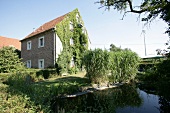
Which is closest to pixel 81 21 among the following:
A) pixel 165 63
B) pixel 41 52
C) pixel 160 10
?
pixel 41 52

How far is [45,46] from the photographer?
68.0ft

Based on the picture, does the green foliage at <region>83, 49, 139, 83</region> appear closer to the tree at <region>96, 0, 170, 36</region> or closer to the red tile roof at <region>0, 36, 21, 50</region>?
the tree at <region>96, 0, 170, 36</region>

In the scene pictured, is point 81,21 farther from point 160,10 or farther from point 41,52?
point 160,10

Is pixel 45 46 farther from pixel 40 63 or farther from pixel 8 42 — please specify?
pixel 8 42

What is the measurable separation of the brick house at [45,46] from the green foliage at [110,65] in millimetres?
8783

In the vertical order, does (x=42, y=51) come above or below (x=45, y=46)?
below

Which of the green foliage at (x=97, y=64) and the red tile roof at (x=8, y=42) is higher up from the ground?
the red tile roof at (x=8, y=42)

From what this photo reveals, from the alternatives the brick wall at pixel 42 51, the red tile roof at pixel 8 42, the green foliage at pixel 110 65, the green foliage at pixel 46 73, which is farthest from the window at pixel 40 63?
the red tile roof at pixel 8 42

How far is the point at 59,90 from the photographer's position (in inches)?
330

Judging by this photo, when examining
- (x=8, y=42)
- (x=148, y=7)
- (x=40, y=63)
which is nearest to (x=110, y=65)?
(x=148, y=7)

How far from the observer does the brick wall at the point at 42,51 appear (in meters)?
19.7

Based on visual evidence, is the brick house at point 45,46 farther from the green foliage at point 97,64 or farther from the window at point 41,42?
the green foliage at point 97,64

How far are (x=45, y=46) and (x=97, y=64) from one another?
469 inches

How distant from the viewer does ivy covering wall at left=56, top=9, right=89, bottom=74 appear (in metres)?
18.2
